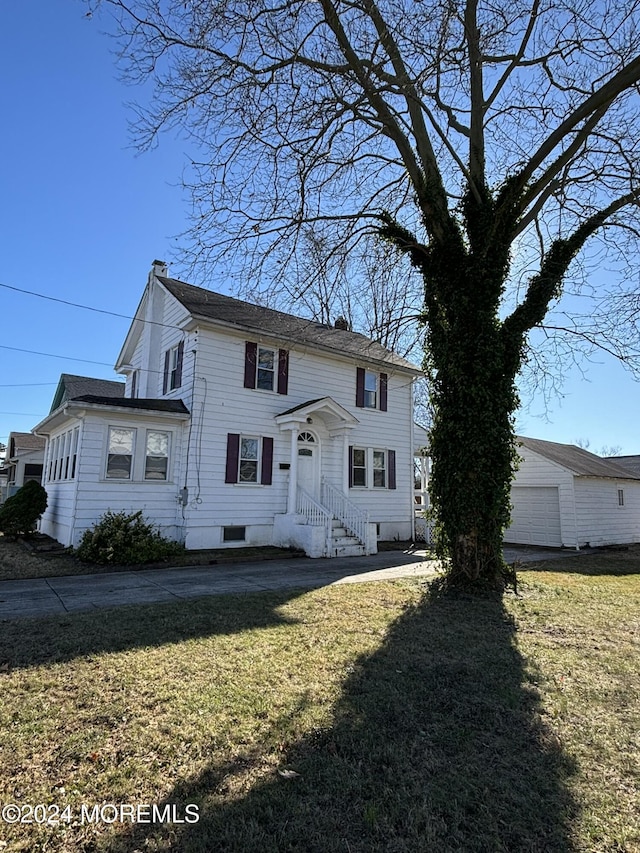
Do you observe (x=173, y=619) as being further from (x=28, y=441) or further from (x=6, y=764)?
(x=28, y=441)

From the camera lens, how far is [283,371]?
572 inches

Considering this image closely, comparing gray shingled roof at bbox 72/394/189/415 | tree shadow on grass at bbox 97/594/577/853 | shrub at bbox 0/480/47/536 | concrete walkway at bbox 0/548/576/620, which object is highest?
gray shingled roof at bbox 72/394/189/415

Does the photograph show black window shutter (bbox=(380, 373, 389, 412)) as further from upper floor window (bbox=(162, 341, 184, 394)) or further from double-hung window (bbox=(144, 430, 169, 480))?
double-hung window (bbox=(144, 430, 169, 480))

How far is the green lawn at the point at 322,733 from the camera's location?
2.22 metres

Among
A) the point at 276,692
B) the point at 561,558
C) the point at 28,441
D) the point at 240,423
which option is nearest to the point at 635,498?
the point at 561,558

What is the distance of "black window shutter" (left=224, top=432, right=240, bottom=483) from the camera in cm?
1308

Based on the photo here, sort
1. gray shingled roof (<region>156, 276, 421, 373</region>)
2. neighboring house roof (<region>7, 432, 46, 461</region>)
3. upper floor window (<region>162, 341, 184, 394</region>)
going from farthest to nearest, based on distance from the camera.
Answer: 1. neighboring house roof (<region>7, 432, 46, 461</region>)
2. upper floor window (<region>162, 341, 184, 394</region>)
3. gray shingled roof (<region>156, 276, 421, 373</region>)

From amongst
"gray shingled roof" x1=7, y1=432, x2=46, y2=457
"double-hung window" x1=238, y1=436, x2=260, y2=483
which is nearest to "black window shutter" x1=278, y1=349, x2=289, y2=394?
"double-hung window" x1=238, y1=436, x2=260, y2=483

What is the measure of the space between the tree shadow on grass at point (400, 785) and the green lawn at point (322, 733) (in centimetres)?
1

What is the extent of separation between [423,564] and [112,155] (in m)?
10.5

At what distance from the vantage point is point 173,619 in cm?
579

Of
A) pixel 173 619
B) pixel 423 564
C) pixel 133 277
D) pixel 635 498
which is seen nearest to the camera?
pixel 173 619

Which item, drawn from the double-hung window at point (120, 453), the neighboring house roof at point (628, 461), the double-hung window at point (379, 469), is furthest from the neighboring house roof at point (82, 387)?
the neighboring house roof at point (628, 461)

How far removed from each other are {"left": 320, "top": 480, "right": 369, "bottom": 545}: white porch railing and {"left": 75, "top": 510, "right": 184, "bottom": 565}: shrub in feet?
15.5
